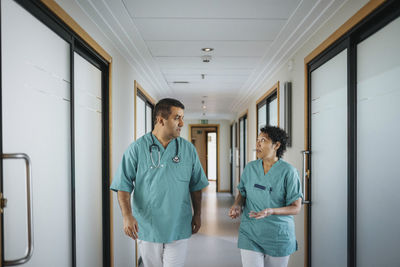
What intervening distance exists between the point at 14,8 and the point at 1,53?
23 cm

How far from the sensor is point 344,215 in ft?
6.10

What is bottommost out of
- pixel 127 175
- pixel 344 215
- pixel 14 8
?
pixel 344 215

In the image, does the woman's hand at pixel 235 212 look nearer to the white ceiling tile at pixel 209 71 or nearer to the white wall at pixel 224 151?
the white ceiling tile at pixel 209 71

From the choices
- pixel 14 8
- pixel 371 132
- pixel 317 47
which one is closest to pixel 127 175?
pixel 14 8

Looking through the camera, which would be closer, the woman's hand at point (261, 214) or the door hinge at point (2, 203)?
the door hinge at point (2, 203)

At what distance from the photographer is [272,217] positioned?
1.71 m

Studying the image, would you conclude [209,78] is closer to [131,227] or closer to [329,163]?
[329,163]

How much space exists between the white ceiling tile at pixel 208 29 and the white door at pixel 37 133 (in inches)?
29.2

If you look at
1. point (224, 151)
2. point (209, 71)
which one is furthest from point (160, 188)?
point (224, 151)

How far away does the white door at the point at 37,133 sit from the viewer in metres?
1.15

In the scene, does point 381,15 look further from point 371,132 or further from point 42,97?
point 42,97

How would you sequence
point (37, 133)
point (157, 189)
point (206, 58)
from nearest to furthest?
point (37, 133) → point (157, 189) → point (206, 58)

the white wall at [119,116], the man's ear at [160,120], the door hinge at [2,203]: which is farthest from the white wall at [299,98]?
the door hinge at [2,203]

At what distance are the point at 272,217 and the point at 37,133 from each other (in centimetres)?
126
